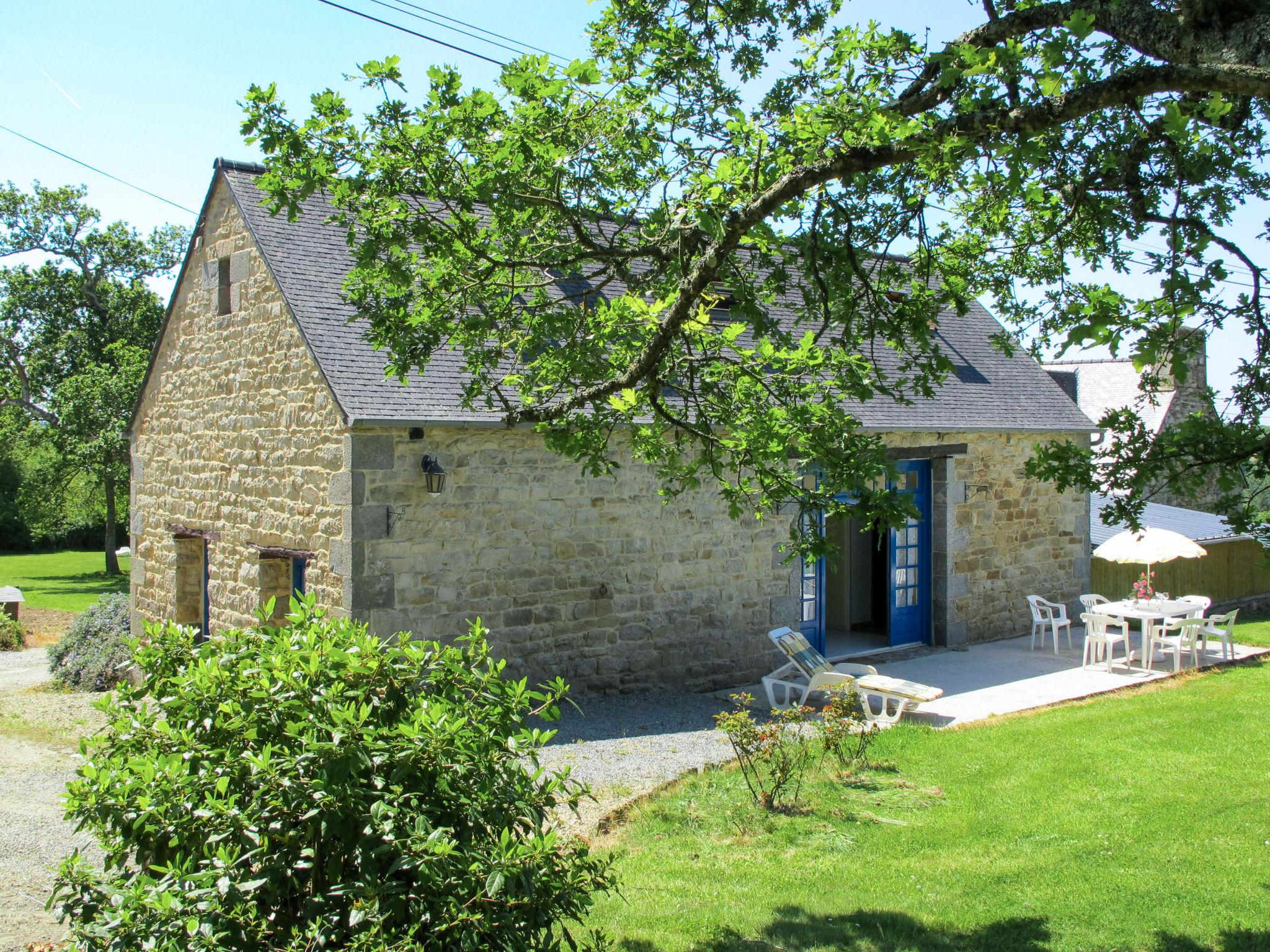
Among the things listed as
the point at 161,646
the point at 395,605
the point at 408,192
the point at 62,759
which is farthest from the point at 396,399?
the point at 161,646

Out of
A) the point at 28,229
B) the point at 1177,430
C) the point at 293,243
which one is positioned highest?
the point at 28,229

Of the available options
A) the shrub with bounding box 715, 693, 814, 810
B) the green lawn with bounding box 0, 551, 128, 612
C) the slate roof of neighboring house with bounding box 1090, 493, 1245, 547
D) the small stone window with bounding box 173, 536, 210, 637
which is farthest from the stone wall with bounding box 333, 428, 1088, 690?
the green lawn with bounding box 0, 551, 128, 612

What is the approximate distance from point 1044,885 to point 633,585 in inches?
227

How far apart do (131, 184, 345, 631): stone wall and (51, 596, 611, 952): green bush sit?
604 cm

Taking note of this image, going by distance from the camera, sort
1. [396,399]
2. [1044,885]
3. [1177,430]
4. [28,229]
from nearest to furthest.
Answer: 1. [1177,430]
2. [1044,885]
3. [396,399]
4. [28,229]

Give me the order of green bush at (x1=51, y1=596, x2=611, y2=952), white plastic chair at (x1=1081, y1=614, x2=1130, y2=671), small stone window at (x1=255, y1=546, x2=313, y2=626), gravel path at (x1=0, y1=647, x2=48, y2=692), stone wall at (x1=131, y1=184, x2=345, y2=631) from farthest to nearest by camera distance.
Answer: gravel path at (x1=0, y1=647, x2=48, y2=692) < white plastic chair at (x1=1081, y1=614, x2=1130, y2=671) < small stone window at (x1=255, y1=546, x2=313, y2=626) < stone wall at (x1=131, y1=184, x2=345, y2=631) < green bush at (x1=51, y1=596, x2=611, y2=952)

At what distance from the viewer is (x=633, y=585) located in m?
10.7

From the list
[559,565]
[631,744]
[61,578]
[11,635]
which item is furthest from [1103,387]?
[61,578]

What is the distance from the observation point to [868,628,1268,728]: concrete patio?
10.6m

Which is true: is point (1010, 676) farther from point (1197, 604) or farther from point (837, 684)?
point (1197, 604)

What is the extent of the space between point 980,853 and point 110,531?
31.4 m

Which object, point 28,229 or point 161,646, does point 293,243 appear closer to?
point 161,646

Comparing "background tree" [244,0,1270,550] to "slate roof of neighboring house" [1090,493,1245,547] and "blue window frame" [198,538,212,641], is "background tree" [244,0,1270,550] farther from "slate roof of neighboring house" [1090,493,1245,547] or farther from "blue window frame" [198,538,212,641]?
"slate roof of neighboring house" [1090,493,1245,547]

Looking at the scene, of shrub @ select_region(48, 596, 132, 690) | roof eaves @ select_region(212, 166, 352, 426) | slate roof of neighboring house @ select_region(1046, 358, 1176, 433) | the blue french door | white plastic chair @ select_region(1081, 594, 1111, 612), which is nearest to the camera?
roof eaves @ select_region(212, 166, 352, 426)
